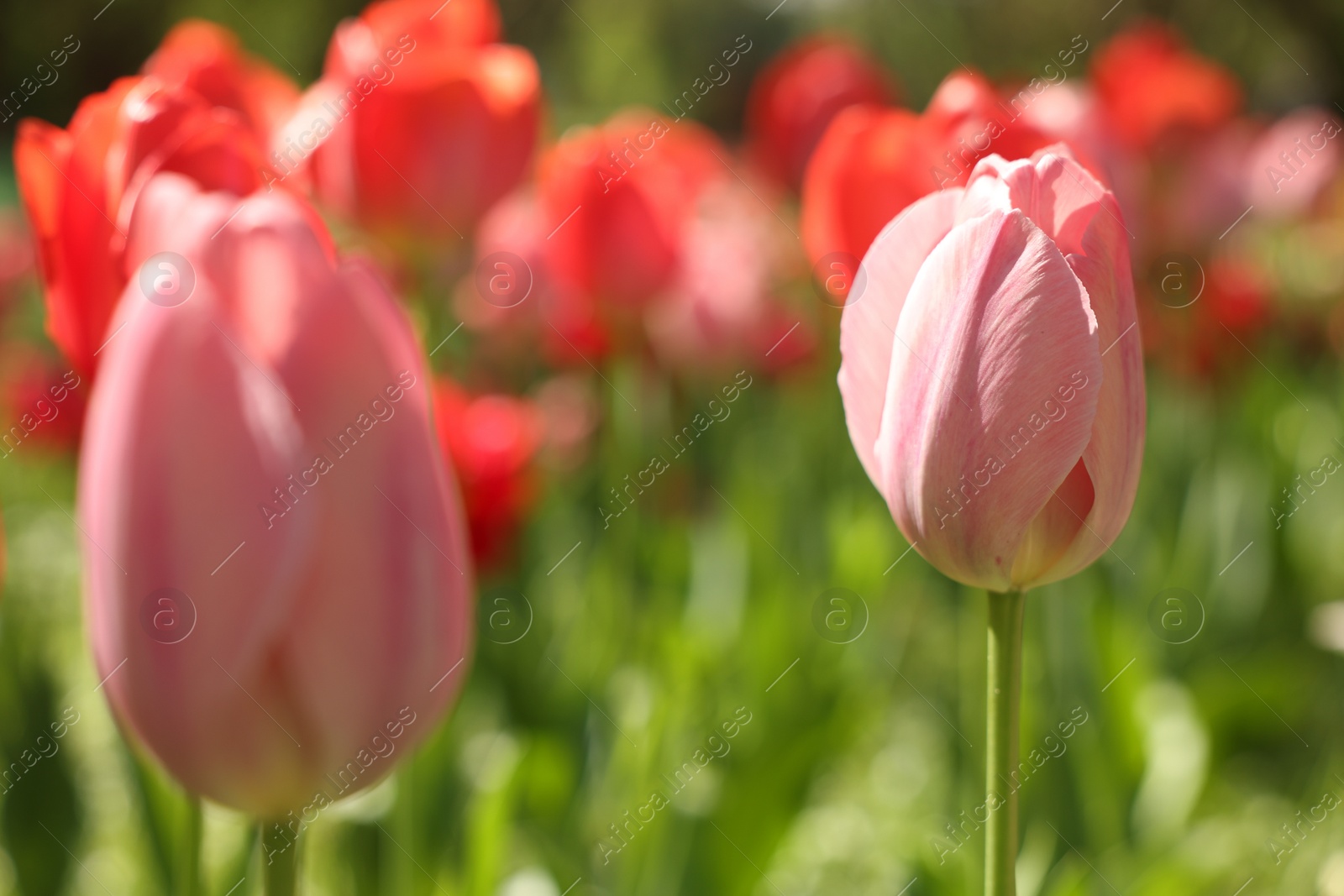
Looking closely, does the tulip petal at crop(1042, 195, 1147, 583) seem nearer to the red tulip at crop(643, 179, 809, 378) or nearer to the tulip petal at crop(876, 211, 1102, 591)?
the tulip petal at crop(876, 211, 1102, 591)

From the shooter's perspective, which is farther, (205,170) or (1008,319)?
(205,170)

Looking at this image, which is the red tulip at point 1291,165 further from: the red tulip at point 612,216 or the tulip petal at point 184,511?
the tulip petal at point 184,511

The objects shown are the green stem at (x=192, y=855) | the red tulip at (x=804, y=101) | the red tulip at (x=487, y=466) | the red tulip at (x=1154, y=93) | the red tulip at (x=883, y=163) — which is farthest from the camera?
the red tulip at (x=1154, y=93)

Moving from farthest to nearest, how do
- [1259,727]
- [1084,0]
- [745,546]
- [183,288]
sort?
[1084,0] < [745,546] < [1259,727] < [183,288]

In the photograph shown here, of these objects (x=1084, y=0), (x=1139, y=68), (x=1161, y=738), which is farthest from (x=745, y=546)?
(x=1084, y=0)

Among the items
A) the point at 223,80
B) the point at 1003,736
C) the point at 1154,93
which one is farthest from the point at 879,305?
the point at 1154,93

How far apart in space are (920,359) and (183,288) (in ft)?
0.94

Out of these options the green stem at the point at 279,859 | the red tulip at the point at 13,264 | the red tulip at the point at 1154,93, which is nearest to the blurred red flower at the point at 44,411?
the red tulip at the point at 13,264

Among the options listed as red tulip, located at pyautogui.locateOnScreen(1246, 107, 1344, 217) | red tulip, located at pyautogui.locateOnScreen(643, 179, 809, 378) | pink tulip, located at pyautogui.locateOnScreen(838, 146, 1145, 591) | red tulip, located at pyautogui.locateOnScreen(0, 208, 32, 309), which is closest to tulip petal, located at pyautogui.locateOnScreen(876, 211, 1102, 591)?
pink tulip, located at pyautogui.locateOnScreen(838, 146, 1145, 591)

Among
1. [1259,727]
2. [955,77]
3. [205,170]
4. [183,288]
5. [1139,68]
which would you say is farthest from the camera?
[1139,68]

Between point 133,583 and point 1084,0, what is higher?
point 133,583

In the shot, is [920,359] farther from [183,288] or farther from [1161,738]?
[1161,738]

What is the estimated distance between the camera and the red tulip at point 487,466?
1.38m

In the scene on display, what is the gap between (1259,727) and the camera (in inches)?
62.2
